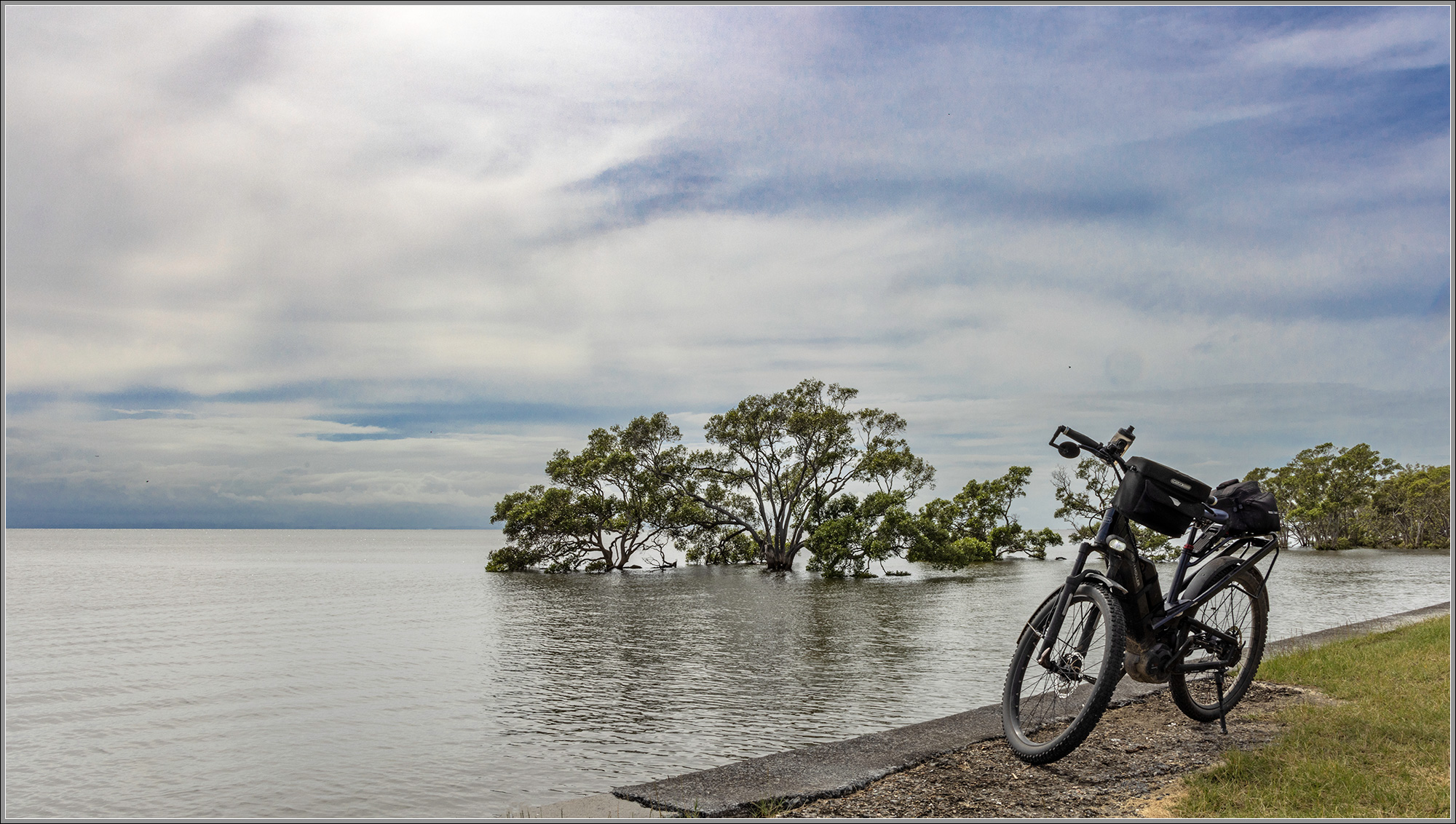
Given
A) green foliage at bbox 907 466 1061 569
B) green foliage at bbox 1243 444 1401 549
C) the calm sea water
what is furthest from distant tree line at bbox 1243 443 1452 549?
the calm sea water

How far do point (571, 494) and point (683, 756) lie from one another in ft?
139

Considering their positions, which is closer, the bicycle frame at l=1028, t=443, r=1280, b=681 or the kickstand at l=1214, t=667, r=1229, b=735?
the bicycle frame at l=1028, t=443, r=1280, b=681

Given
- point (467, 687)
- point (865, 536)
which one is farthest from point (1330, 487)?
point (467, 687)

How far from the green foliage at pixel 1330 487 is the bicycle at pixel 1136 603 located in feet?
244

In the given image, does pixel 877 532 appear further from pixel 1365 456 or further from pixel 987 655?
pixel 1365 456

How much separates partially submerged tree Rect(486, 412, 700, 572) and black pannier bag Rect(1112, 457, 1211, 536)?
4341 cm

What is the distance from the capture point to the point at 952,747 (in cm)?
605

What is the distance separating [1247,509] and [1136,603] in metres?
1.20

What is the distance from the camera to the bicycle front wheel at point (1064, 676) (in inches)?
206

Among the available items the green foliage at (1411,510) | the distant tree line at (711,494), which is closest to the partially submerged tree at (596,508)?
the distant tree line at (711,494)

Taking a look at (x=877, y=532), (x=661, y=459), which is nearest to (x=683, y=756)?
(x=877, y=532)

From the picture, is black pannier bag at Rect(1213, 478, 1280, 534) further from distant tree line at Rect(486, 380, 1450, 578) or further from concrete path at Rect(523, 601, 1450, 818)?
distant tree line at Rect(486, 380, 1450, 578)

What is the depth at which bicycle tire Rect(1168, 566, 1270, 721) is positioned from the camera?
620 cm

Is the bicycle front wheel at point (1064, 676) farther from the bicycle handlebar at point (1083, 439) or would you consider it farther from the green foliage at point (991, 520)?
the green foliage at point (991, 520)
